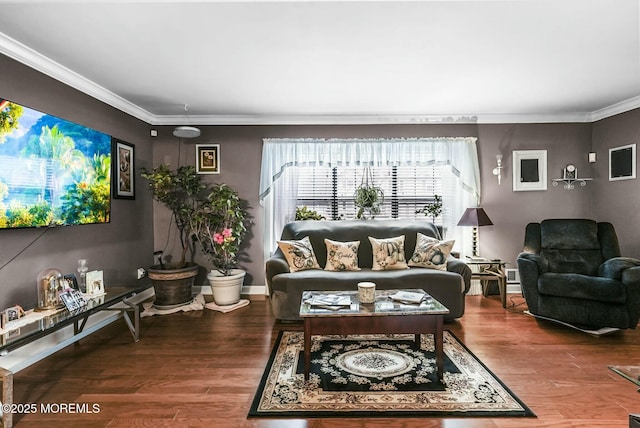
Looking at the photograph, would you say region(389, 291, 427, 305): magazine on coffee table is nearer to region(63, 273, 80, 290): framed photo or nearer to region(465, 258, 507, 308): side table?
region(465, 258, 507, 308): side table

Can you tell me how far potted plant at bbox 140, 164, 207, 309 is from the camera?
13.1 ft

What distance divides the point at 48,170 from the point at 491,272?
481 centimetres

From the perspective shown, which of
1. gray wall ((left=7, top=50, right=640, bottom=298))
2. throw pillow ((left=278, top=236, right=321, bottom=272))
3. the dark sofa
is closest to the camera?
the dark sofa

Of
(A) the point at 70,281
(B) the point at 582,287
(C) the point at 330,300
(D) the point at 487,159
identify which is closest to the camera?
(C) the point at 330,300

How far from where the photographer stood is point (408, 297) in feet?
8.44

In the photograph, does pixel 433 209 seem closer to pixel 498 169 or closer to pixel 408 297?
pixel 498 169

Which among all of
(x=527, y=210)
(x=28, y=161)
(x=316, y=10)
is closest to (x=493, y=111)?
(x=527, y=210)

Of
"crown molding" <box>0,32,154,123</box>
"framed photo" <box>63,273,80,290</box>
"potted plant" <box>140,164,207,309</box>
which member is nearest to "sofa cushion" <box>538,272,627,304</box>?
"potted plant" <box>140,164,207,309</box>

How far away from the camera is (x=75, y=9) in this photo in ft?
7.05

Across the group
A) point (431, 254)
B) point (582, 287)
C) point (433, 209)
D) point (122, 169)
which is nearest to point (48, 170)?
point (122, 169)

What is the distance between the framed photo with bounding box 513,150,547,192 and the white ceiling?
66 centimetres

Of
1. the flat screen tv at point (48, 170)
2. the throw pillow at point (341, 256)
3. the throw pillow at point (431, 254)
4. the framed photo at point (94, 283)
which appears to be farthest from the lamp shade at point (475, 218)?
the flat screen tv at point (48, 170)

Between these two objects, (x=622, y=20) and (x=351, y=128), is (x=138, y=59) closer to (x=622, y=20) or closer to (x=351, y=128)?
(x=351, y=128)

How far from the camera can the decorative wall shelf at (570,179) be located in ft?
15.2
